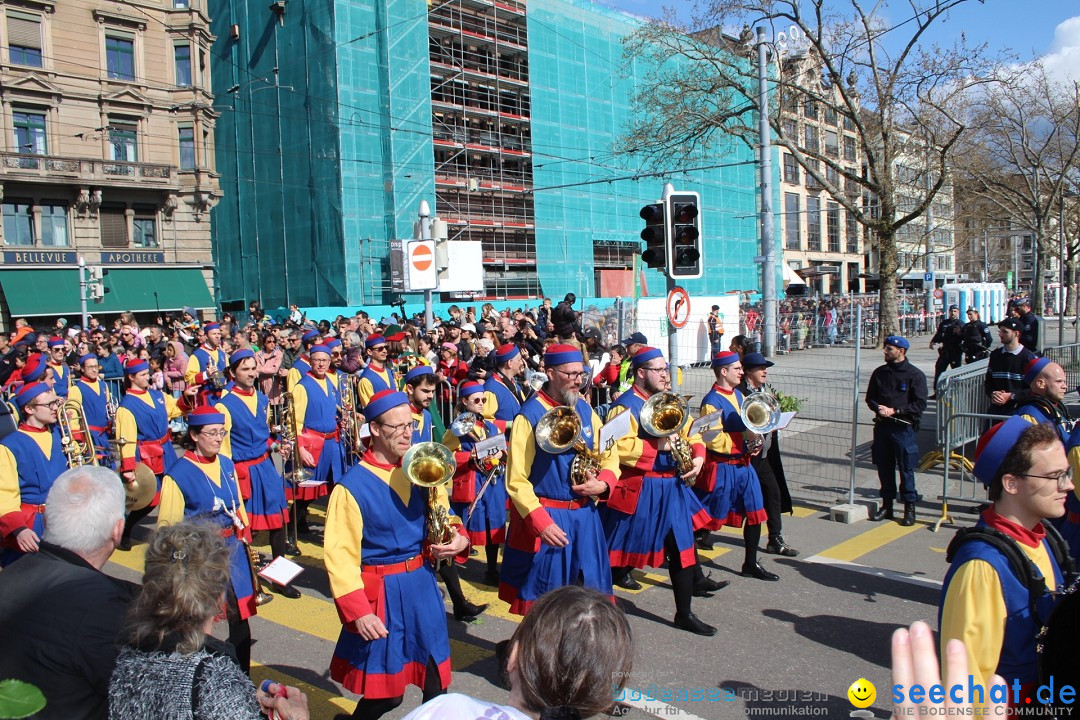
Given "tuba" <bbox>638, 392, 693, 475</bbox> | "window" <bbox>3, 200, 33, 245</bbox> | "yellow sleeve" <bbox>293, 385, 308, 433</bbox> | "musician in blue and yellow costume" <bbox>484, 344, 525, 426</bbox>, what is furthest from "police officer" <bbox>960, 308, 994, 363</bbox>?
"window" <bbox>3, 200, 33, 245</bbox>

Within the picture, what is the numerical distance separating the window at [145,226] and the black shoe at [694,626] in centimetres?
3427

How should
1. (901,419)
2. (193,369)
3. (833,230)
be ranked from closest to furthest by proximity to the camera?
(901,419) → (193,369) → (833,230)

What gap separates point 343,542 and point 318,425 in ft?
15.1

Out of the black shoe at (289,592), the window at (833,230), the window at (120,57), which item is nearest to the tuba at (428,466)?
the black shoe at (289,592)

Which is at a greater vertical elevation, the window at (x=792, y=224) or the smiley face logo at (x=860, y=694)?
the window at (x=792, y=224)

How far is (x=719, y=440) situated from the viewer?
6711mm

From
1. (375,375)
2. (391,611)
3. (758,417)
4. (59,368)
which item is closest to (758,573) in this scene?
(758,417)

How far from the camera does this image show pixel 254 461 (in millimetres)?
6941

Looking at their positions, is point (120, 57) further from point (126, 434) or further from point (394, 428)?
point (394, 428)

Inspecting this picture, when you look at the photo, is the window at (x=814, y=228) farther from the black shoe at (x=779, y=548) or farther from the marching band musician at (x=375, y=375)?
the black shoe at (x=779, y=548)

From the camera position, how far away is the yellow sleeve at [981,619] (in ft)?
8.42

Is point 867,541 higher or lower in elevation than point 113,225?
lower

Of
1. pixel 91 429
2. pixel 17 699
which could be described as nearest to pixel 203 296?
pixel 91 429

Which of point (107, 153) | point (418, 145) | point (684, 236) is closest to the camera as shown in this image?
point (684, 236)
